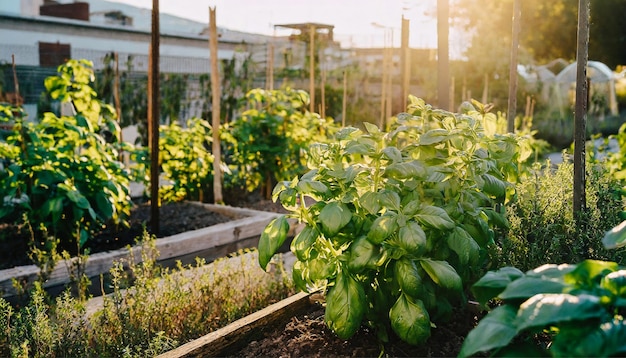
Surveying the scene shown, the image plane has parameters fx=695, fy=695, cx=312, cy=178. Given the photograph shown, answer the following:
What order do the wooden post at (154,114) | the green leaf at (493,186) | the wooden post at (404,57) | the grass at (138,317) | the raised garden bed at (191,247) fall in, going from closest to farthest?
the green leaf at (493,186) → the grass at (138,317) → the raised garden bed at (191,247) → the wooden post at (154,114) → the wooden post at (404,57)

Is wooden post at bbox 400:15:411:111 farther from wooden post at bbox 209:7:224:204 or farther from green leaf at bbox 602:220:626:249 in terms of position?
green leaf at bbox 602:220:626:249

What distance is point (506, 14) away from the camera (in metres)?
26.2

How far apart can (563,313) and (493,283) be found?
1.07ft

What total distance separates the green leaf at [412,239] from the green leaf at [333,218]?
0.20 m

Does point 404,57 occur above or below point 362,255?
above

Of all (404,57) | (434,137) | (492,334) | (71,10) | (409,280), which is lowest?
(409,280)

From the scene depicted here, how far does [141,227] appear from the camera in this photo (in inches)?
221

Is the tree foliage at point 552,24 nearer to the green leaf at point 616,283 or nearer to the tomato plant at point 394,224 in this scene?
the tomato plant at point 394,224

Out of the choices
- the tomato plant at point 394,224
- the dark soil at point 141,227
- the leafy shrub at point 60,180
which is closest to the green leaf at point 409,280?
the tomato plant at point 394,224

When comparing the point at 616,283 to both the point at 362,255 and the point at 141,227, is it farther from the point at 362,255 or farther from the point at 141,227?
the point at 141,227

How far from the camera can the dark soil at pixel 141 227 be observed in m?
4.80

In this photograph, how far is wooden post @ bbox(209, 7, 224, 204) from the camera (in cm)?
631

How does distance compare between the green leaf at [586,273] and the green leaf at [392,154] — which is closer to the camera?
the green leaf at [586,273]

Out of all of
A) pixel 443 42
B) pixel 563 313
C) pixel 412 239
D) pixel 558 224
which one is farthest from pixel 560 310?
pixel 443 42
